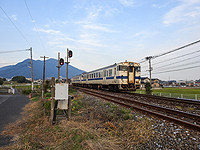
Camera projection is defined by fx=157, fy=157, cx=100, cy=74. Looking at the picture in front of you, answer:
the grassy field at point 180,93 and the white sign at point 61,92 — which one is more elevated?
the white sign at point 61,92

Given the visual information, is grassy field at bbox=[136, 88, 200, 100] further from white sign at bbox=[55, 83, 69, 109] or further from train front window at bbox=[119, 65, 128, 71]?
white sign at bbox=[55, 83, 69, 109]

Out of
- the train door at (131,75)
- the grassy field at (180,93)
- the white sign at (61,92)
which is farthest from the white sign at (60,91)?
the grassy field at (180,93)

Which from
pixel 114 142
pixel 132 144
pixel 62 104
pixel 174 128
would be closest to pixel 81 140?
pixel 114 142

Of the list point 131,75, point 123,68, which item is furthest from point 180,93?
point 123,68

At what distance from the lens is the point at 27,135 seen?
185 inches

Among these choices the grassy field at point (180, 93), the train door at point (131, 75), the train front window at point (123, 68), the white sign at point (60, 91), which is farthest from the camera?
the train door at point (131, 75)

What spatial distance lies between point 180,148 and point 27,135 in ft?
13.7

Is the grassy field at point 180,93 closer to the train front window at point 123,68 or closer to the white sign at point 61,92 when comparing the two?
the train front window at point 123,68

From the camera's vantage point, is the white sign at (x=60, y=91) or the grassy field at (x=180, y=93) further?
the grassy field at (x=180, y=93)

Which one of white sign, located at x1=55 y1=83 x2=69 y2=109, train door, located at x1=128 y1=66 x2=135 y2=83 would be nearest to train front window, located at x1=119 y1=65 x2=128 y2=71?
train door, located at x1=128 y1=66 x2=135 y2=83

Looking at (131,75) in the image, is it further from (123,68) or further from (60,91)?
(60,91)

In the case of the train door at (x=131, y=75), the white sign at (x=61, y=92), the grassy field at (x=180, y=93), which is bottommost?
the grassy field at (x=180, y=93)

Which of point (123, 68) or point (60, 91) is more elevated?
point (123, 68)

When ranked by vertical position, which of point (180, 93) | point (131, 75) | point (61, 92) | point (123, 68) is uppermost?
point (123, 68)
